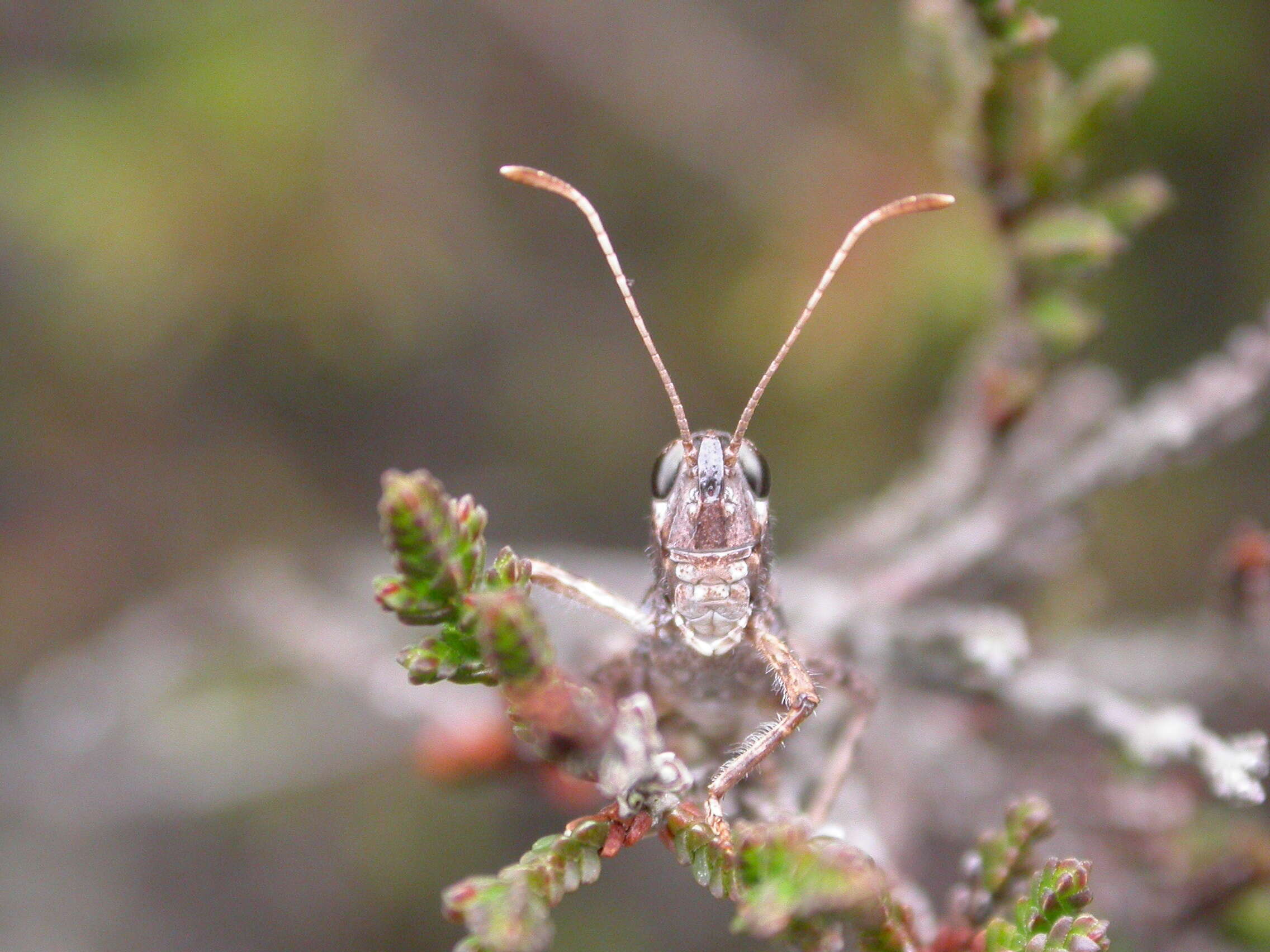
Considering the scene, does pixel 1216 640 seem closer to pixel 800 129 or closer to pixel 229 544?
pixel 800 129

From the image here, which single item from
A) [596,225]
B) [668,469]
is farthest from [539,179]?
[668,469]

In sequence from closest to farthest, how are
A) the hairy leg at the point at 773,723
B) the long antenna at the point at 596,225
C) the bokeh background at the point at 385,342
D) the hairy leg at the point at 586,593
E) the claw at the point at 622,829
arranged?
the claw at the point at 622,829 < the hairy leg at the point at 773,723 < the long antenna at the point at 596,225 < the hairy leg at the point at 586,593 < the bokeh background at the point at 385,342

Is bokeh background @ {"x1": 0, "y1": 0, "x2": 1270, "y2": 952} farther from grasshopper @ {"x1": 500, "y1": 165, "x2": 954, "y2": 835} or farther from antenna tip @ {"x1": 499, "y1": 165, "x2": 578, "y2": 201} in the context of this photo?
antenna tip @ {"x1": 499, "y1": 165, "x2": 578, "y2": 201}

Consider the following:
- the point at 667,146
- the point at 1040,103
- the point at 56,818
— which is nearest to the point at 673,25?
the point at 667,146

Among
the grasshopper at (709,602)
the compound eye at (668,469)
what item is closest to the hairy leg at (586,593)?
the grasshopper at (709,602)

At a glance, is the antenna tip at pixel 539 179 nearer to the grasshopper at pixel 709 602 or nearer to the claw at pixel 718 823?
the grasshopper at pixel 709 602

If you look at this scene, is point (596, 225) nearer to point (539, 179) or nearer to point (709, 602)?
point (539, 179)
